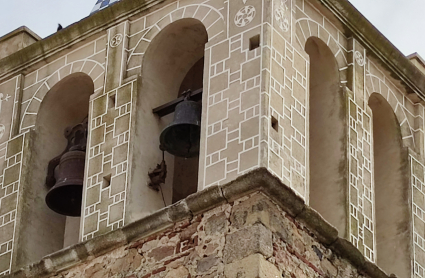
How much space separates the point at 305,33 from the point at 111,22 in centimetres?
220

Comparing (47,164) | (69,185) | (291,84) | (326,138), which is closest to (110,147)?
(69,185)

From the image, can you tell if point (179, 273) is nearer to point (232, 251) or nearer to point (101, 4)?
point (232, 251)

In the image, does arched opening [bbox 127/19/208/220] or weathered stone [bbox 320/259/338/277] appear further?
arched opening [bbox 127/19/208/220]

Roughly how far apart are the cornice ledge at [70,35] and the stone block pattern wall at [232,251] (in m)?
3.19

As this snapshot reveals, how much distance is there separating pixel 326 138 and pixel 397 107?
1.46m

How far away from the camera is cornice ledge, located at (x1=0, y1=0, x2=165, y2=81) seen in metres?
21.8

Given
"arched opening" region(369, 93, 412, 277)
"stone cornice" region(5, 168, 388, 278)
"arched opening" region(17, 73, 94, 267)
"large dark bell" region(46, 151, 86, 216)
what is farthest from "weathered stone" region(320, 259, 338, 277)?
"arched opening" region(17, 73, 94, 267)

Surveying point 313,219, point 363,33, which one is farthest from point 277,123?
point 363,33

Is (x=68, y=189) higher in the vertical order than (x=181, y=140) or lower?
lower

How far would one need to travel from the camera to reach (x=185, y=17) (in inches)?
841

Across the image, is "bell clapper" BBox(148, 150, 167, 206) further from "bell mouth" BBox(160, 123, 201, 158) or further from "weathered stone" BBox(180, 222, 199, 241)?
"weathered stone" BBox(180, 222, 199, 241)

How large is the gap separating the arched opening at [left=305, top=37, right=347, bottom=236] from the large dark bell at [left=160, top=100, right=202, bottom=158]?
1280 mm

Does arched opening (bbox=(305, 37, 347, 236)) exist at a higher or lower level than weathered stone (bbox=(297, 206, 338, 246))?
higher

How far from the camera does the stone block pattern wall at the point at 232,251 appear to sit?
18.7 m
